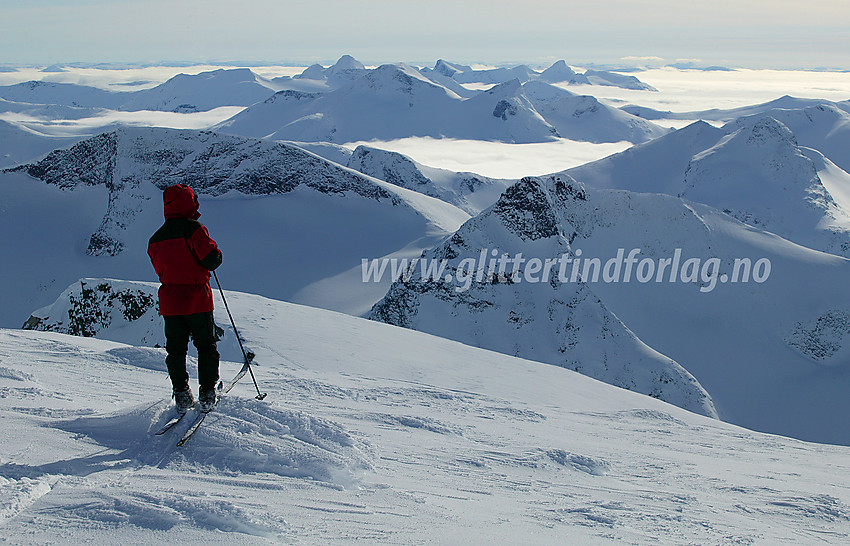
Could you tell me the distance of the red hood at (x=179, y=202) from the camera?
5.24 metres

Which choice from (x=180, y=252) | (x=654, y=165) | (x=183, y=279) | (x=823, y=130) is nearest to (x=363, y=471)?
(x=183, y=279)

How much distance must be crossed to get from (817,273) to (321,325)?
4731 cm

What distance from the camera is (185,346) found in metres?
5.62

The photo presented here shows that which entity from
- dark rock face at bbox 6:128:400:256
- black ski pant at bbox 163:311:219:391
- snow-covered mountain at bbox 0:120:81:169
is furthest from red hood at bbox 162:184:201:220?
snow-covered mountain at bbox 0:120:81:169

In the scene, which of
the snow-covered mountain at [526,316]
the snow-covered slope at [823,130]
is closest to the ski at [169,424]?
the snow-covered mountain at [526,316]

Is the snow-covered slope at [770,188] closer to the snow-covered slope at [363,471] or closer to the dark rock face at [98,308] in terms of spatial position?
the snow-covered slope at [363,471]

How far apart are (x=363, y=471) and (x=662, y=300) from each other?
146 feet

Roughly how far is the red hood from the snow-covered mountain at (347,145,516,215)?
8288cm

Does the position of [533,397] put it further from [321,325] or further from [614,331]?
[614,331]

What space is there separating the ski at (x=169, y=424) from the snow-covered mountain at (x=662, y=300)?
26.6 metres

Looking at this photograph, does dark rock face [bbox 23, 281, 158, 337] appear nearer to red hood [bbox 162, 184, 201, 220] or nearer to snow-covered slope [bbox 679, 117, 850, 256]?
red hood [bbox 162, 184, 201, 220]

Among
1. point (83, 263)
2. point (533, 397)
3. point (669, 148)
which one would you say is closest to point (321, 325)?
point (533, 397)

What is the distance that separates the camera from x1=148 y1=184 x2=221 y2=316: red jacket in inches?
207

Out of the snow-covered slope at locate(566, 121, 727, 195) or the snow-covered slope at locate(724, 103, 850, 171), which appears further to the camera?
the snow-covered slope at locate(724, 103, 850, 171)
